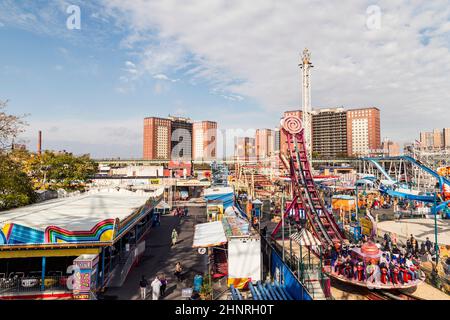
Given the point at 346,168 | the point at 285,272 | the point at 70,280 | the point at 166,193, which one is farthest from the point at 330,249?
the point at 346,168

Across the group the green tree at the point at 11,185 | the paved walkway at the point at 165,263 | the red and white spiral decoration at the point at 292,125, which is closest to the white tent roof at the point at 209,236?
the paved walkway at the point at 165,263

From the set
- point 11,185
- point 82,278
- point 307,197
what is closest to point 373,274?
point 307,197

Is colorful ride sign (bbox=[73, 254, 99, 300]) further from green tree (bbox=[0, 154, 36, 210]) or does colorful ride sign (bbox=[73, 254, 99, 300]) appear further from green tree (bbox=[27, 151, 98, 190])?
green tree (bbox=[27, 151, 98, 190])

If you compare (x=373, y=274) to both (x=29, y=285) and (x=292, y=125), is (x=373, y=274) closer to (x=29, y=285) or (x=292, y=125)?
(x=292, y=125)

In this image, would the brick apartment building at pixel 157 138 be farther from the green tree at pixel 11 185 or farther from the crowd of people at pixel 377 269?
the crowd of people at pixel 377 269

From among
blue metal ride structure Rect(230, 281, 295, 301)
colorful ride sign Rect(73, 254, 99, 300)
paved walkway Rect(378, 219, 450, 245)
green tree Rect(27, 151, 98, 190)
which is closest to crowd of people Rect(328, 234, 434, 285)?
blue metal ride structure Rect(230, 281, 295, 301)
